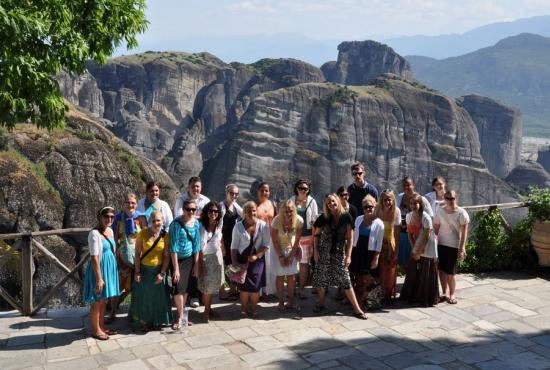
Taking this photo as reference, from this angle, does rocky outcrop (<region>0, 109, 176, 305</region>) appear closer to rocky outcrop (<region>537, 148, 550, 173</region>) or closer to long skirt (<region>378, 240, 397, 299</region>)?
long skirt (<region>378, 240, 397, 299</region>)

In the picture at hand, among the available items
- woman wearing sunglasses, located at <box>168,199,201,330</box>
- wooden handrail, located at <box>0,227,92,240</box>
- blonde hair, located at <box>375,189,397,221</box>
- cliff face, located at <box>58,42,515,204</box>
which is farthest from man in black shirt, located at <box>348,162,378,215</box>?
cliff face, located at <box>58,42,515,204</box>

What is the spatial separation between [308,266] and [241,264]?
4.97 ft

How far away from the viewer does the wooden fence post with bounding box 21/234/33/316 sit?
340 inches

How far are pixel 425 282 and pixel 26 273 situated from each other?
21.0ft

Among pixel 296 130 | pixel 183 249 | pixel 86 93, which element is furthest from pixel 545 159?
pixel 183 249

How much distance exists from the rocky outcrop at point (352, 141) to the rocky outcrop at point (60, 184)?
5733 cm

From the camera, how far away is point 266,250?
8.47 meters

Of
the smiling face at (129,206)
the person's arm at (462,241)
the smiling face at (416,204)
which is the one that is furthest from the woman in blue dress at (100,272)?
the person's arm at (462,241)

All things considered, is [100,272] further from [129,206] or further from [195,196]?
[195,196]

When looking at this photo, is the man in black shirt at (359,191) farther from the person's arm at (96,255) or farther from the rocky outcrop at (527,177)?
the rocky outcrop at (527,177)

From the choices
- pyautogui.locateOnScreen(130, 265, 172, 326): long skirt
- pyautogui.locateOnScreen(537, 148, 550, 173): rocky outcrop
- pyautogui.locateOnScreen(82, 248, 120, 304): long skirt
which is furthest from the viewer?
pyautogui.locateOnScreen(537, 148, 550, 173): rocky outcrop

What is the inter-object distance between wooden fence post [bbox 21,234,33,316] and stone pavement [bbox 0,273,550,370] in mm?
194

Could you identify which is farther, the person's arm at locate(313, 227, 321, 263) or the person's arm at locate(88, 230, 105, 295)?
the person's arm at locate(313, 227, 321, 263)

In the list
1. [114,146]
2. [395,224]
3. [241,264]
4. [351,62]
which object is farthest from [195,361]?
[351,62]
